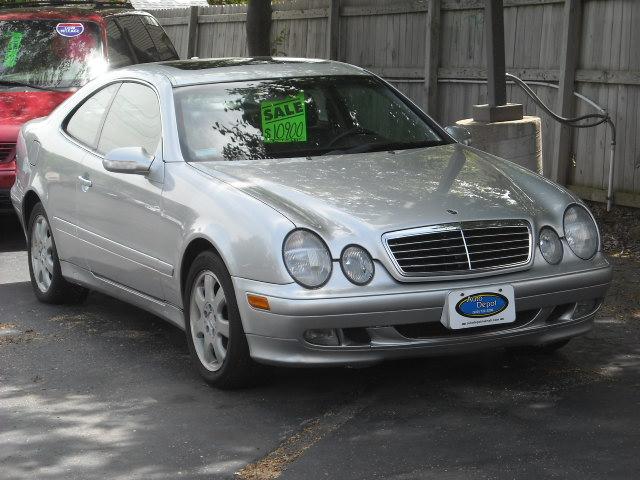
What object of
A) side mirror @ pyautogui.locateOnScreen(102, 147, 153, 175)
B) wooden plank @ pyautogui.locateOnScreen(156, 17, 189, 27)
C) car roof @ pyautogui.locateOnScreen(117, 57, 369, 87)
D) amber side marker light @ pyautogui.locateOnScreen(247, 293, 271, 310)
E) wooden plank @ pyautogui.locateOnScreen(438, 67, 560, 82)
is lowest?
amber side marker light @ pyautogui.locateOnScreen(247, 293, 271, 310)

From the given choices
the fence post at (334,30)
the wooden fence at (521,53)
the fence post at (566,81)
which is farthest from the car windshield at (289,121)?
the fence post at (334,30)

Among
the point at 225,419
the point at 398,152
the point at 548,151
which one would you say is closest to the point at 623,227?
the point at 548,151

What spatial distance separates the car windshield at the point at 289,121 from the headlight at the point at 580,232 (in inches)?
45.5

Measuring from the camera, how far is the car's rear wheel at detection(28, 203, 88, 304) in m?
8.23

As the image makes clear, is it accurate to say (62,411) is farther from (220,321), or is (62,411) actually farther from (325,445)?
(325,445)

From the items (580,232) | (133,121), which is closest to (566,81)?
(133,121)

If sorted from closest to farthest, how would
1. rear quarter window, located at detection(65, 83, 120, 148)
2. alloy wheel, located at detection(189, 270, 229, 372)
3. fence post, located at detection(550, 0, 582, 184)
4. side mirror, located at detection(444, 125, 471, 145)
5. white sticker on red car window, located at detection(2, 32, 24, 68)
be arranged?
alloy wheel, located at detection(189, 270, 229, 372) → side mirror, located at detection(444, 125, 471, 145) → rear quarter window, located at detection(65, 83, 120, 148) → fence post, located at detection(550, 0, 582, 184) → white sticker on red car window, located at detection(2, 32, 24, 68)

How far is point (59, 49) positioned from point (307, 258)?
7031 mm

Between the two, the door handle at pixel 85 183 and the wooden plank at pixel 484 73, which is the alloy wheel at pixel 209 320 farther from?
the wooden plank at pixel 484 73

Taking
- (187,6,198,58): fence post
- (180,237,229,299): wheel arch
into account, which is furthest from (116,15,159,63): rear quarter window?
(187,6,198,58): fence post

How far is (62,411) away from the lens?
6008 millimetres

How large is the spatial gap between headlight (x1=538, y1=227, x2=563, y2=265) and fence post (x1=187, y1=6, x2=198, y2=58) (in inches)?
571

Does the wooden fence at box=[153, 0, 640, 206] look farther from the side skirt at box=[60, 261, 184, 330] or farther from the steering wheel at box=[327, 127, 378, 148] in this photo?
the side skirt at box=[60, 261, 184, 330]

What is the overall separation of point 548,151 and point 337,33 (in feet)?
14.3
